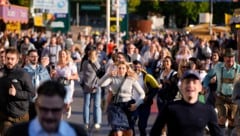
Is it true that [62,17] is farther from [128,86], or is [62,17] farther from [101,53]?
[128,86]

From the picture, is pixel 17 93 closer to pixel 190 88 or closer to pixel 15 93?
pixel 15 93

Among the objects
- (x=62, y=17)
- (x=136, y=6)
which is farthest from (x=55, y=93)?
(x=136, y=6)

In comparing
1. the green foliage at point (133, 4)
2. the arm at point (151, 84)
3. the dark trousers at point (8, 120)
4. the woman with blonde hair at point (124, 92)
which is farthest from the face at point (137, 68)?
the green foliage at point (133, 4)

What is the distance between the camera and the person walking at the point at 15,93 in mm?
7992

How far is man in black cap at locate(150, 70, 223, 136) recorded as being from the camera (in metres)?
5.61

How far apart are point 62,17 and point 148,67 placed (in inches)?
787

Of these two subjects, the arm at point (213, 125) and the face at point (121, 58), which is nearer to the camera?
the arm at point (213, 125)

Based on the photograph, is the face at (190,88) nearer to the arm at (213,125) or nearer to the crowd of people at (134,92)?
the crowd of people at (134,92)

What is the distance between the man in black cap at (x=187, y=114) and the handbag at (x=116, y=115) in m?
3.81

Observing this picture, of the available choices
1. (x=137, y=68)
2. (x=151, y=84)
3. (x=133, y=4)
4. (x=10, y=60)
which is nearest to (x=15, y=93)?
(x=10, y=60)

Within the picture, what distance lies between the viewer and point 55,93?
370cm

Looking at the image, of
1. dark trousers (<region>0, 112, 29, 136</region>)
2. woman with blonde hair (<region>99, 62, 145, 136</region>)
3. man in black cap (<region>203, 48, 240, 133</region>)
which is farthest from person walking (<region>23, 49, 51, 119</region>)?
man in black cap (<region>203, 48, 240, 133</region>)

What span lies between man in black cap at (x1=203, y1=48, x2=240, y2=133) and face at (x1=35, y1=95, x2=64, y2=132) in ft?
24.2

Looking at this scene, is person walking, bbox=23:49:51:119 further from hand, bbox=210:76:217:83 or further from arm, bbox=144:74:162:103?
hand, bbox=210:76:217:83
